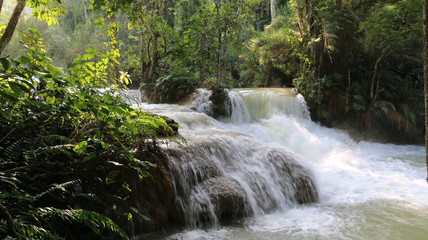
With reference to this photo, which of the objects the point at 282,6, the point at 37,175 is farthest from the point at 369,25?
the point at 282,6

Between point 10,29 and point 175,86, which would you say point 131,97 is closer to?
point 175,86

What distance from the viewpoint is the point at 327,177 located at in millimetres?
6934

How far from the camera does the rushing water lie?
4.16m

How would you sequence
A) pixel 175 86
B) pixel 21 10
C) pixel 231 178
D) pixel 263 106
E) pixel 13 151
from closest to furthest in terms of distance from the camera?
pixel 13 151 → pixel 21 10 → pixel 231 178 → pixel 175 86 → pixel 263 106

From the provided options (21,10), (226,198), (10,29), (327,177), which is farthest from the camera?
(327,177)

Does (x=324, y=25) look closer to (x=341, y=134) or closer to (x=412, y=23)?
(x=412, y=23)

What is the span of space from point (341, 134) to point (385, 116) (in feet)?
6.17

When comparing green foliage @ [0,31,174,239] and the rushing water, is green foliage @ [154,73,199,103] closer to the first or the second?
the rushing water

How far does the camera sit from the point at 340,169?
25.7 feet

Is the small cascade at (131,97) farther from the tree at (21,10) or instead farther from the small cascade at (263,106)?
the small cascade at (263,106)

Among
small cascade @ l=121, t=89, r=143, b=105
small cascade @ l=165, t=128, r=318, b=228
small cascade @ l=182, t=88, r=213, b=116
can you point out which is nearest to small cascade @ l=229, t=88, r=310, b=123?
small cascade @ l=182, t=88, r=213, b=116

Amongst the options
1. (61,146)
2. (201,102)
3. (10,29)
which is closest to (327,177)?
(201,102)

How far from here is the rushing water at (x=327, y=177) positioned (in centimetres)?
416

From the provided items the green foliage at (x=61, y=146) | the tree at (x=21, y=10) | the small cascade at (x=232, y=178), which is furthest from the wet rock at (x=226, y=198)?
the tree at (x=21, y=10)
